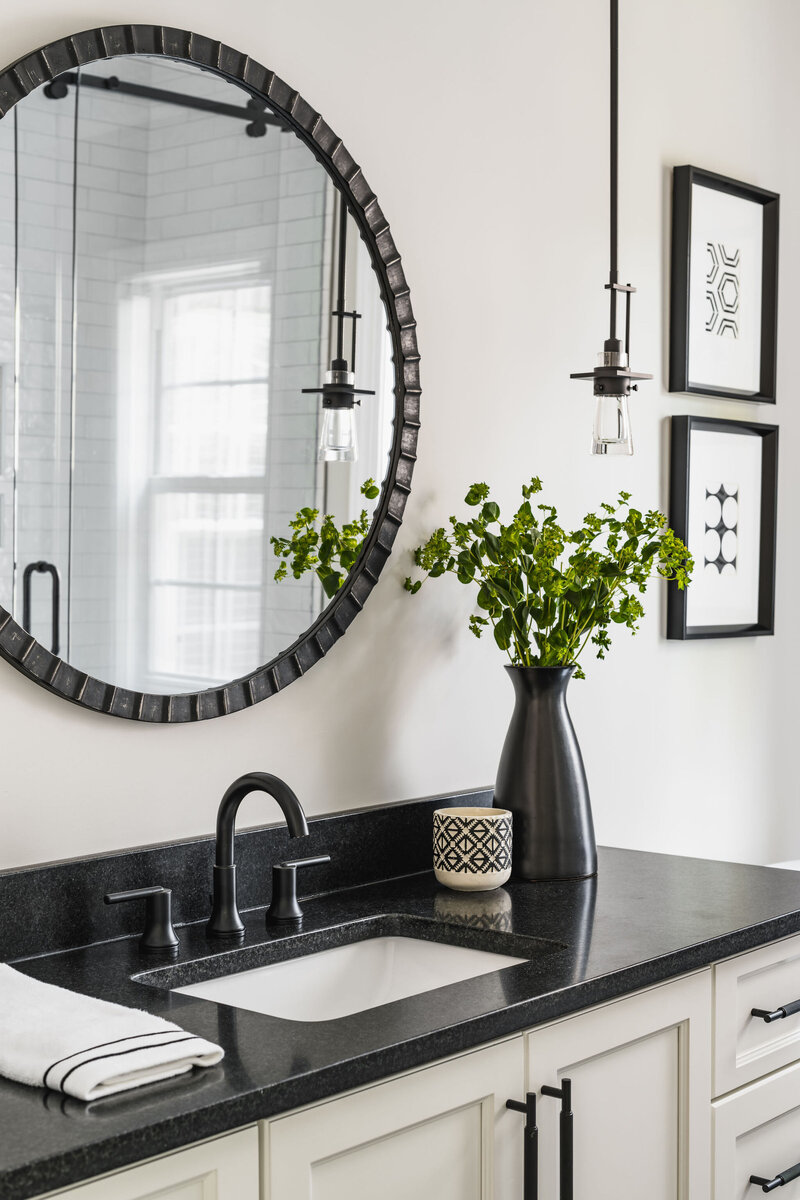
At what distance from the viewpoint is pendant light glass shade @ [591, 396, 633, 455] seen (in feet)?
7.07

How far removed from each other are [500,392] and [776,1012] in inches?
44.1

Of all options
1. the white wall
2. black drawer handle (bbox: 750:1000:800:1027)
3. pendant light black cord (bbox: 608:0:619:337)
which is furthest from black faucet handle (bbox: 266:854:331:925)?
pendant light black cord (bbox: 608:0:619:337)

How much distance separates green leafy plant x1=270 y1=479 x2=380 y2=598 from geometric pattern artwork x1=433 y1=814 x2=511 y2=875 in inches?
15.8

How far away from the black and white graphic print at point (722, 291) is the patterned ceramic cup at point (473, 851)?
132 centimetres

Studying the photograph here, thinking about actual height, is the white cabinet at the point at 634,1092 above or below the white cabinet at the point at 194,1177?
below

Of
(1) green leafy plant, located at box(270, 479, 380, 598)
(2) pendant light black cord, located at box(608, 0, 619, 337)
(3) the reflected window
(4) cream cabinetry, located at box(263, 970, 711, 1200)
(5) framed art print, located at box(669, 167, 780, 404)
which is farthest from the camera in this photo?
(5) framed art print, located at box(669, 167, 780, 404)

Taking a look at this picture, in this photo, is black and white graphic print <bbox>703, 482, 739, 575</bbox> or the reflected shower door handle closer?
the reflected shower door handle

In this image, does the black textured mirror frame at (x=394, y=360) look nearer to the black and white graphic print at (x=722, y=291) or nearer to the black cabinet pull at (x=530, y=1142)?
the black cabinet pull at (x=530, y=1142)

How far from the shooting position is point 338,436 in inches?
80.7

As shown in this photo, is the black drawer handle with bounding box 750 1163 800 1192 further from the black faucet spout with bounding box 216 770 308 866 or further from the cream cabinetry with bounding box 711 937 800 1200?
the black faucet spout with bounding box 216 770 308 866

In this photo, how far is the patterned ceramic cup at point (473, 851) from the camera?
6.52ft

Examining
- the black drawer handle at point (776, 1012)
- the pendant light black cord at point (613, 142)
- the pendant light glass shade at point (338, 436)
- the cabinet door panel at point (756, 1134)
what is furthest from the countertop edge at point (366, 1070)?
the pendant light black cord at point (613, 142)

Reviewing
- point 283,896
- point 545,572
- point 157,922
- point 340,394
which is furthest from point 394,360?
point 157,922

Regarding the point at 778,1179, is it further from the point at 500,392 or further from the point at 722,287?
the point at 722,287
